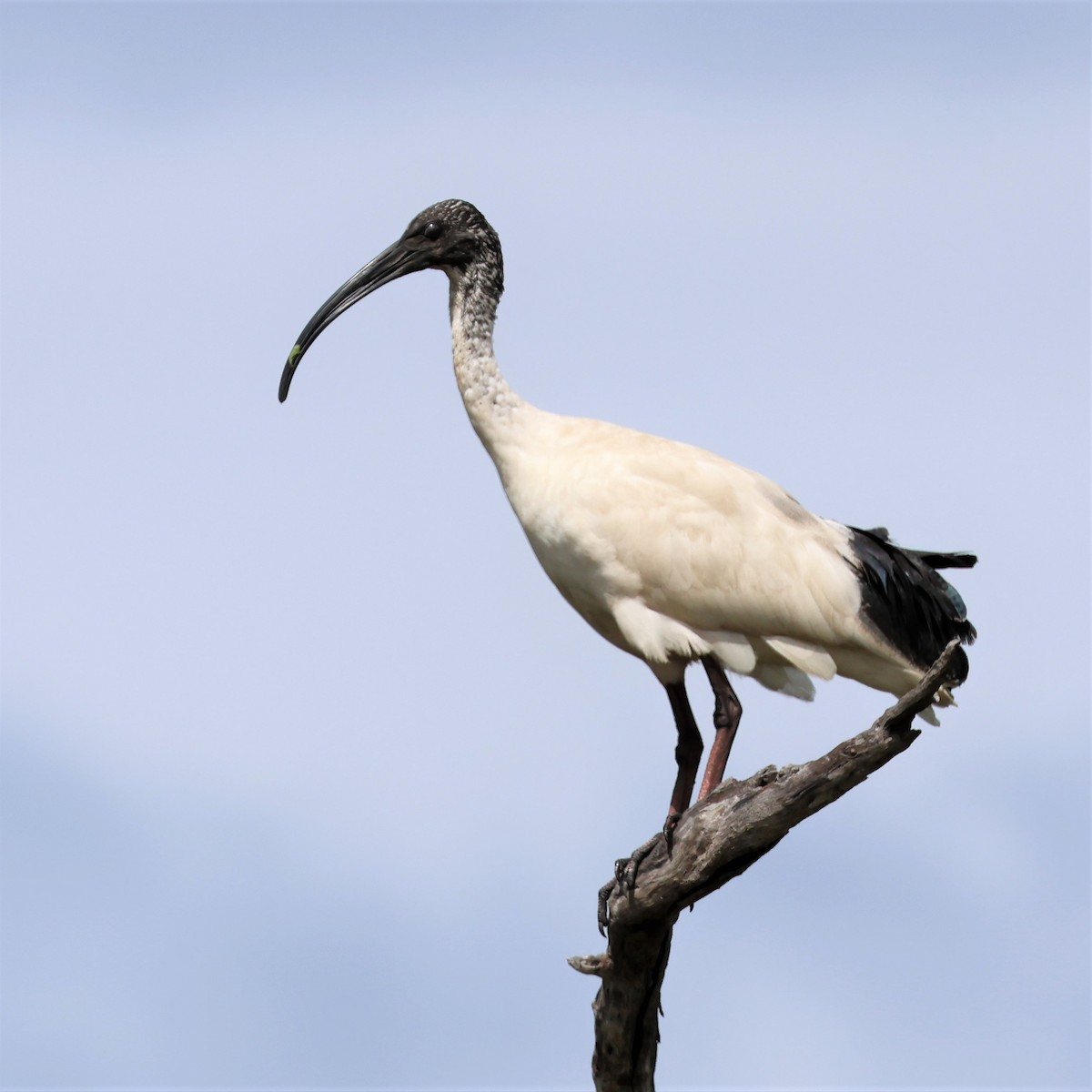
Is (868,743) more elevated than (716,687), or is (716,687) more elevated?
(716,687)

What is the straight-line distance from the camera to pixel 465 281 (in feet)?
35.2

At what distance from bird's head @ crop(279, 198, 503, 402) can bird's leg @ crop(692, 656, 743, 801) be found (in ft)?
8.82

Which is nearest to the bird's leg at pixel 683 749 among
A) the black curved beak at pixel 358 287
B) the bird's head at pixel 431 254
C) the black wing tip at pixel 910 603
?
the black wing tip at pixel 910 603

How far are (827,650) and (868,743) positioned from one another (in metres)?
2.10

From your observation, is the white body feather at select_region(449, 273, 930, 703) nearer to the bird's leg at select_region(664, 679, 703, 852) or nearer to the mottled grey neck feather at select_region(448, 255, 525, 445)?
the mottled grey neck feather at select_region(448, 255, 525, 445)

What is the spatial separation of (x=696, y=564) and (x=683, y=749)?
1229mm

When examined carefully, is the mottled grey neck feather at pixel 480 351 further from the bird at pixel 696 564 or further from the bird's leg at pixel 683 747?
the bird's leg at pixel 683 747

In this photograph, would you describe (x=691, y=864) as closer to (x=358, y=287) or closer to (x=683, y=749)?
(x=683, y=749)

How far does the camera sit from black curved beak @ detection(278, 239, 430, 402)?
1099cm

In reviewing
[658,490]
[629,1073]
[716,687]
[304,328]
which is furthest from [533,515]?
[629,1073]

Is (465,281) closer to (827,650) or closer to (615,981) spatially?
(827,650)

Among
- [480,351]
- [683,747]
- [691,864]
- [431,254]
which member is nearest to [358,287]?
[431,254]

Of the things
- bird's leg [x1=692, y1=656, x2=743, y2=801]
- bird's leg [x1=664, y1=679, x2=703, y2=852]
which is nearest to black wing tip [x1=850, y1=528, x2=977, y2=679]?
bird's leg [x1=692, y1=656, x2=743, y2=801]

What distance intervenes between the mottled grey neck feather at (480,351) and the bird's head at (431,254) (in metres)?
0.04
